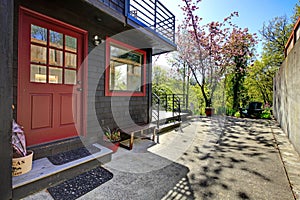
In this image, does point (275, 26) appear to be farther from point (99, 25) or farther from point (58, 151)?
point (58, 151)

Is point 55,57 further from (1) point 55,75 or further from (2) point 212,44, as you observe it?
(2) point 212,44

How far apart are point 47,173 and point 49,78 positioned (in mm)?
1491

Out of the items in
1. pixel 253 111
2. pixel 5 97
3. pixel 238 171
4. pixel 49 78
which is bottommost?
pixel 238 171

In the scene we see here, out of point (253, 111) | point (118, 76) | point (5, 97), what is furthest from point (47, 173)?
point (253, 111)

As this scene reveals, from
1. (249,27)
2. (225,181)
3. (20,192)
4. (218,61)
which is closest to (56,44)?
(20,192)

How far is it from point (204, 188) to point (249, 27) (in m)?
10.4

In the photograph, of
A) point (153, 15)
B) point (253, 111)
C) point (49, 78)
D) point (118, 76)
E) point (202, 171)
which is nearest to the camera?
point (202, 171)

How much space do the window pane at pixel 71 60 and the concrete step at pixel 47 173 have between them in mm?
1614

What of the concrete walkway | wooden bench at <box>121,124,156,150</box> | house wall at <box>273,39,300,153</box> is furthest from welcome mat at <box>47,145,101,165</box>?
house wall at <box>273,39,300,153</box>

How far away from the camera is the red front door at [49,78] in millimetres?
2395

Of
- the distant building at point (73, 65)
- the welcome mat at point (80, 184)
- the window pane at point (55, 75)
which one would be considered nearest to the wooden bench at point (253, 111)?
the distant building at point (73, 65)

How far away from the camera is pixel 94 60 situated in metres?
3.33

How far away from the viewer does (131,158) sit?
3.04 m

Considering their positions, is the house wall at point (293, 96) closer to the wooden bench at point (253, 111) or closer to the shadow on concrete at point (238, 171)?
the shadow on concrete at point (238, 171)
